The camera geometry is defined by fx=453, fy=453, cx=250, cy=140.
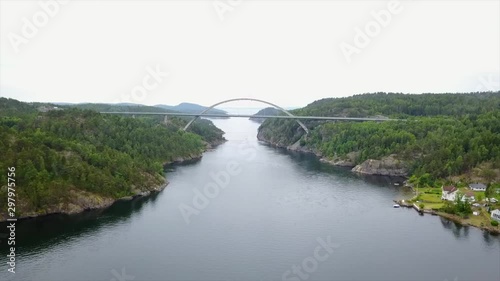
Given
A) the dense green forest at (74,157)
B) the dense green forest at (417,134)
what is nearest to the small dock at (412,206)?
the dense green forest at (417,134)

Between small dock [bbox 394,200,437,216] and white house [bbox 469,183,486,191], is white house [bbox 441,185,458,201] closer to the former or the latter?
small dock [bbox 394,200,437,216]

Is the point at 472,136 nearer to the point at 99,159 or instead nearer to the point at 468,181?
the point at 468,181

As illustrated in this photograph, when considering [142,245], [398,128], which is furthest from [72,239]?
[398,128]

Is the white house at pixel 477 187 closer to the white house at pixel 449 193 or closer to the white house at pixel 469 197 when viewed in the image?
the white house at pixel 449 193

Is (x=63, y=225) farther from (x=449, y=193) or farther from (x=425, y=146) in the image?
(x=425, y=146)

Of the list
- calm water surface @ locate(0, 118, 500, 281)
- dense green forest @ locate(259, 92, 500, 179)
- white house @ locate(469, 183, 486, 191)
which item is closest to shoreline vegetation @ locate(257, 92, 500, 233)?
dense green forest @ locate(259, 92, 500, 179)

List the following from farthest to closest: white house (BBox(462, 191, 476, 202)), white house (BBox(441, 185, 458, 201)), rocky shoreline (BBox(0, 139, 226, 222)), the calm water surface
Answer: white house (BBox(441, 185, 458, 201)), white house (BBox(462, 191, 476, 202)), rocky shoreline (BBox(0, 139, 226, 222)), the calm water surface

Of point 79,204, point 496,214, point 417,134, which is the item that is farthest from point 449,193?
point 79,204
